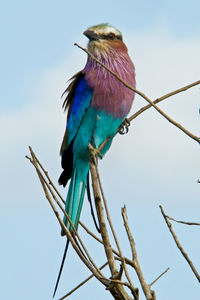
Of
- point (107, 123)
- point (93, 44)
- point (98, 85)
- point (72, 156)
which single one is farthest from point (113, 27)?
point (72, 156)

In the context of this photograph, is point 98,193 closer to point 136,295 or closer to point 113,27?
point 136,295

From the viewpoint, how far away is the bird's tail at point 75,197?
2.72 meters

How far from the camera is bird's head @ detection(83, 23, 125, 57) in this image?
9.87 ft

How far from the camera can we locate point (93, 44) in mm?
3012

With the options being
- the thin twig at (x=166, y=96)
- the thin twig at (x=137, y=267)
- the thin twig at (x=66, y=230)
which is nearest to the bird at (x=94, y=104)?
the thin twig at (x=166, y=96)

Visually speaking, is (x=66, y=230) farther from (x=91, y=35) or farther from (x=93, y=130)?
(x=91, y=35)

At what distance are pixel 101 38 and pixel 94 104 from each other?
422 mm

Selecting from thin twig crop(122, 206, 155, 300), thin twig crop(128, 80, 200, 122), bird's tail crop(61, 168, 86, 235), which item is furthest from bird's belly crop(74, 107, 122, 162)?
thin twig crop(122, 206, 155, 300)

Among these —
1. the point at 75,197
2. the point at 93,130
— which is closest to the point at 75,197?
the point at 75,197

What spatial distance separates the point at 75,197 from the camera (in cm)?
280

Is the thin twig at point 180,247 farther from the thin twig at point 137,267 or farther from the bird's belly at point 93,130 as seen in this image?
the bird's belly at point 93,130

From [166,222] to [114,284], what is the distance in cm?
30

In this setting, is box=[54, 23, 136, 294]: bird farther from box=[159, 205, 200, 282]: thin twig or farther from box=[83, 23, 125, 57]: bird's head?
box=[159, 205, 200, 282]: thin twig

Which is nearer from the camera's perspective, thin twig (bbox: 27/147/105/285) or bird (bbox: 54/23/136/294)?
thin twig (bbox: 27/147/105/285)
